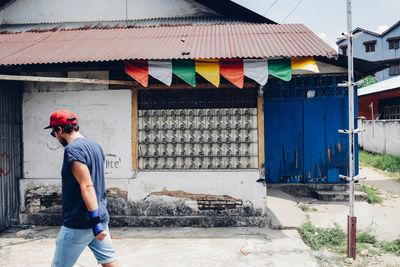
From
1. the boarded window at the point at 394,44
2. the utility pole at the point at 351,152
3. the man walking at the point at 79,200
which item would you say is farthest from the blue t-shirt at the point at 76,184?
the boarded window at the point at 394,44

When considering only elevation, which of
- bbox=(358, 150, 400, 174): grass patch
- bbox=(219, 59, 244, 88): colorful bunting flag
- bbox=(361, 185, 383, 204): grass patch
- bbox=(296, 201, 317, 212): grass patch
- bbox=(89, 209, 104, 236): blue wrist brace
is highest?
bbox=(219, 59, 244, 88): colorful bunting flag

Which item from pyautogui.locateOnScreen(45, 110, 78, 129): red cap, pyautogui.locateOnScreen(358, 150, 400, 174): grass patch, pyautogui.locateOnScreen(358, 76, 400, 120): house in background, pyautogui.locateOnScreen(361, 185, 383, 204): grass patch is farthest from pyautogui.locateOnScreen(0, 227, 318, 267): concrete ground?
pyautogui.locateOnScreen(358, 76, 400, 120): house in background

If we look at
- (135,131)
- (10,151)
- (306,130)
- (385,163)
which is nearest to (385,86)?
(385,163)

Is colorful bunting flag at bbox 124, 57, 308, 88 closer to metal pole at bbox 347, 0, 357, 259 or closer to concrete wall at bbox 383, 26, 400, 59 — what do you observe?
metal pole at bbox 347, 0, 357, 259

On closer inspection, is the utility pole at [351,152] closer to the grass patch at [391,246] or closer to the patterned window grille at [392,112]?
the grass patch at [391,246]

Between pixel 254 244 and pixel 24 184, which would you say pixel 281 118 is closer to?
pixel 254 244

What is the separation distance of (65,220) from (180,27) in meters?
5.58

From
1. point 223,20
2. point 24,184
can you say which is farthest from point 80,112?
point 223,20

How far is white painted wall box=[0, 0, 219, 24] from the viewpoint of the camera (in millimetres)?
8516

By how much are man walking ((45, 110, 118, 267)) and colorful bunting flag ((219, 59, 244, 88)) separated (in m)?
3.02

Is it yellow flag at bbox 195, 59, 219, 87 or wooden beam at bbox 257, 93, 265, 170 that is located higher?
yellow flag at bbox 195, 59, 219, 87

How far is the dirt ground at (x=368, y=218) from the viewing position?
13.8 ft

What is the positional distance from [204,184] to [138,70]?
2.34m

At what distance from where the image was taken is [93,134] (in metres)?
5.73
